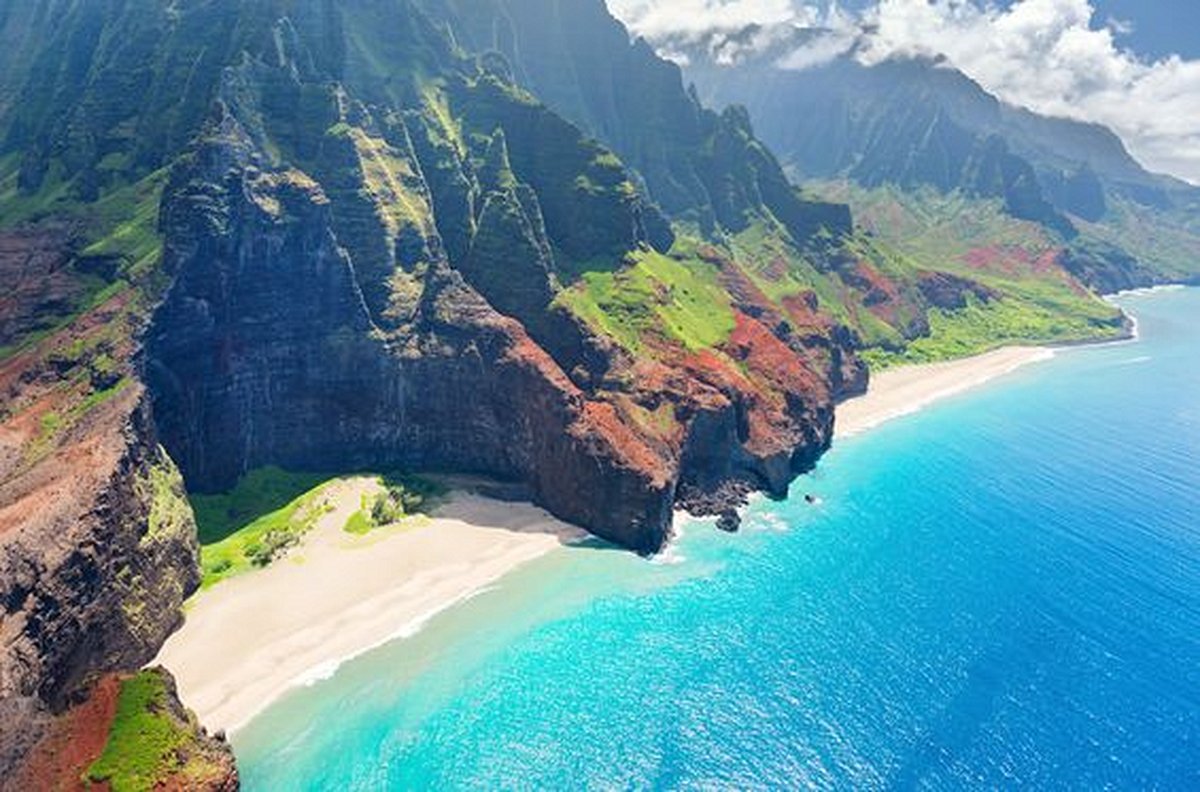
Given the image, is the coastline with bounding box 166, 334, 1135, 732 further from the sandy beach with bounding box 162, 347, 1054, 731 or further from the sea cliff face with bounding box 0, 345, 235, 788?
the sea cliff face with bounding box 0, 345, 235, 788

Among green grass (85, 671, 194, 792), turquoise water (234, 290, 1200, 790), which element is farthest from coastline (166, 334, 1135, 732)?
green grass (85, 671, 194, 792)

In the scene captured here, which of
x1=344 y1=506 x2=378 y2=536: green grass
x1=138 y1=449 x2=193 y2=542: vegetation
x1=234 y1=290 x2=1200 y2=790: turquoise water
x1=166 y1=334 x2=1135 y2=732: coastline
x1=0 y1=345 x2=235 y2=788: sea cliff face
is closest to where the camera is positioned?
x1=0 y1=345 x2=235 y2=788: sea cliff face

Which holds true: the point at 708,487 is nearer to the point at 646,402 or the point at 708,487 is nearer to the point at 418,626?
the point at 646,402

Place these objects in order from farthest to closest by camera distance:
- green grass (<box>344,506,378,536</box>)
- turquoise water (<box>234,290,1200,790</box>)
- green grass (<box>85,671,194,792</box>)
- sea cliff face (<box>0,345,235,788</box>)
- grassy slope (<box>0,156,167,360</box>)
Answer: green grass (<box>344,506,378,536</box>)
grassy slope (<box>0,156,167,360</box>)
turquoise water (<box>234,290,1200,790</box>)
sea cliff face (<box>0,345,235,788</box>)
green grass (<box>85,671,194,792</box>)

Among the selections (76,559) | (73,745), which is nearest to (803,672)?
(73,745)

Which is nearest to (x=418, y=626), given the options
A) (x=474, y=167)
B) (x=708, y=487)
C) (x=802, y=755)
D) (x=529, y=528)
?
(x=529, y=528)

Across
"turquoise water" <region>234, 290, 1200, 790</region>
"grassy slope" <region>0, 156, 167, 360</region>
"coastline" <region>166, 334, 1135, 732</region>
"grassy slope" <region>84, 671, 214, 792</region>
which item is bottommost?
"turquoise water" <region>234, 290, 1200, 790</region>
